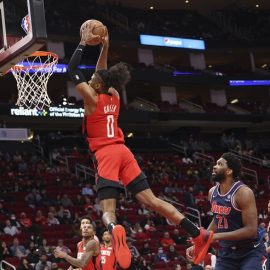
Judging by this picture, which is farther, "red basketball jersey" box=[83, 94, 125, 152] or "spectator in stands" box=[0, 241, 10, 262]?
"spectator in stands" box=[0, 241, 10, 262]

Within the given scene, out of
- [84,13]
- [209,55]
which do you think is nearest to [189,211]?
[84,13]

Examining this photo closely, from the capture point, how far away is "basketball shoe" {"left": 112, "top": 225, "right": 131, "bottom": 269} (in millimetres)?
5969

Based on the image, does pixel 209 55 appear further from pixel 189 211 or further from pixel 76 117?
pixel 189 211

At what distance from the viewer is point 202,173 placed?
90.5 feet

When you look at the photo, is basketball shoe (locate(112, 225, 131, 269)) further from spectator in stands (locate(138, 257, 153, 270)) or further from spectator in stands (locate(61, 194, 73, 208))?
spectator in stands (locate(61, 194, 73, 208))

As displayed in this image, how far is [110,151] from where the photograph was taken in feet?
21.4

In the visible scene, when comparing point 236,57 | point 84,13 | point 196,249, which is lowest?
point 196,249

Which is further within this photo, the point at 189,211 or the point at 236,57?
the point at 236,57

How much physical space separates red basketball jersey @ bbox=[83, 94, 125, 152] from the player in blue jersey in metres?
1.23

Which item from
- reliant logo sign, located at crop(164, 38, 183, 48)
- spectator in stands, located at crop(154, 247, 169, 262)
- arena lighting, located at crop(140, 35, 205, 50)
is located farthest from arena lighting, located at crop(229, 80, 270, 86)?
spectator in stands, located at crop(154, 247, 169, 262)

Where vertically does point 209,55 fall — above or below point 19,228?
above

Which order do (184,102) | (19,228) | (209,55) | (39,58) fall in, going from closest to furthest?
(39,58) → (19,228) → (184,102) → (209,55)

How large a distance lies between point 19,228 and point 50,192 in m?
3.85

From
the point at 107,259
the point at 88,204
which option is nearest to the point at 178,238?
the point at 88,204
